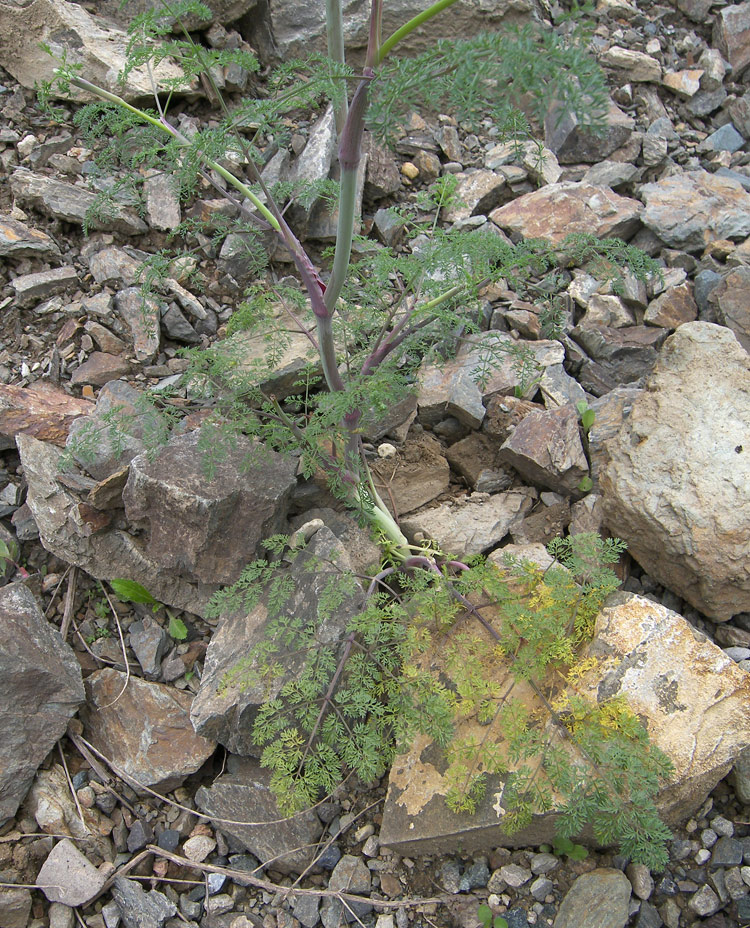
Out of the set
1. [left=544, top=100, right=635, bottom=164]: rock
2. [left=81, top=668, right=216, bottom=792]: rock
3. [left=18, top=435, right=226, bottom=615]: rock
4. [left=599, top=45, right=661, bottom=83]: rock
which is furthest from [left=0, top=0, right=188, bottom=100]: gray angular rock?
[left=81, top=668, right=216, bottom=792]: rock

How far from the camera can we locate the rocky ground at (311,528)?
239 centimetres

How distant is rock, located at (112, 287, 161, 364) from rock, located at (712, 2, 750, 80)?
448cm

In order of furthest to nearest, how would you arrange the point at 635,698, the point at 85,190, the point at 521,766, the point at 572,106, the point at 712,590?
the point at 85,190 < the point at 712,590 < the point at 635,698 < the point at 521,766 < the point at 572,106

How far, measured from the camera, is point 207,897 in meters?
2.46

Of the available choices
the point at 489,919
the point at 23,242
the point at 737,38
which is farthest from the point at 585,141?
the point at 489,919

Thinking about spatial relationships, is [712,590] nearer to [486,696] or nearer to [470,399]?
[486,696]

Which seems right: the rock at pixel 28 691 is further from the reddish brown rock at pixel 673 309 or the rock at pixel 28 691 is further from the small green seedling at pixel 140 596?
the reddish brown rock at pixel 673 309

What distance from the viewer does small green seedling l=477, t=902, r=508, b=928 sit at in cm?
226

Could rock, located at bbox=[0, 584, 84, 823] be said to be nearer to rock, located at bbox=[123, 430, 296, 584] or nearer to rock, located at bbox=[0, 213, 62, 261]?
rock, located at bbox=[123, 430, 296, 584]

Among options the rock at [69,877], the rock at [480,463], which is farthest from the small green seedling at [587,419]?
the rock at [69,877]

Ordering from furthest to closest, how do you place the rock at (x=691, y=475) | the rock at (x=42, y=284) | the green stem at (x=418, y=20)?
1. the rock at (x=42, y=284)
2. the rock at (x=691, y=475)
3. the green stem at (x=418, y=20)

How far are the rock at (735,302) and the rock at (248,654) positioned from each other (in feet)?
7.74

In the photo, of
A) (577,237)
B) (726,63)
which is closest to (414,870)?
(577,237)

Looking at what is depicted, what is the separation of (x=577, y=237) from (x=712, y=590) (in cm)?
139
